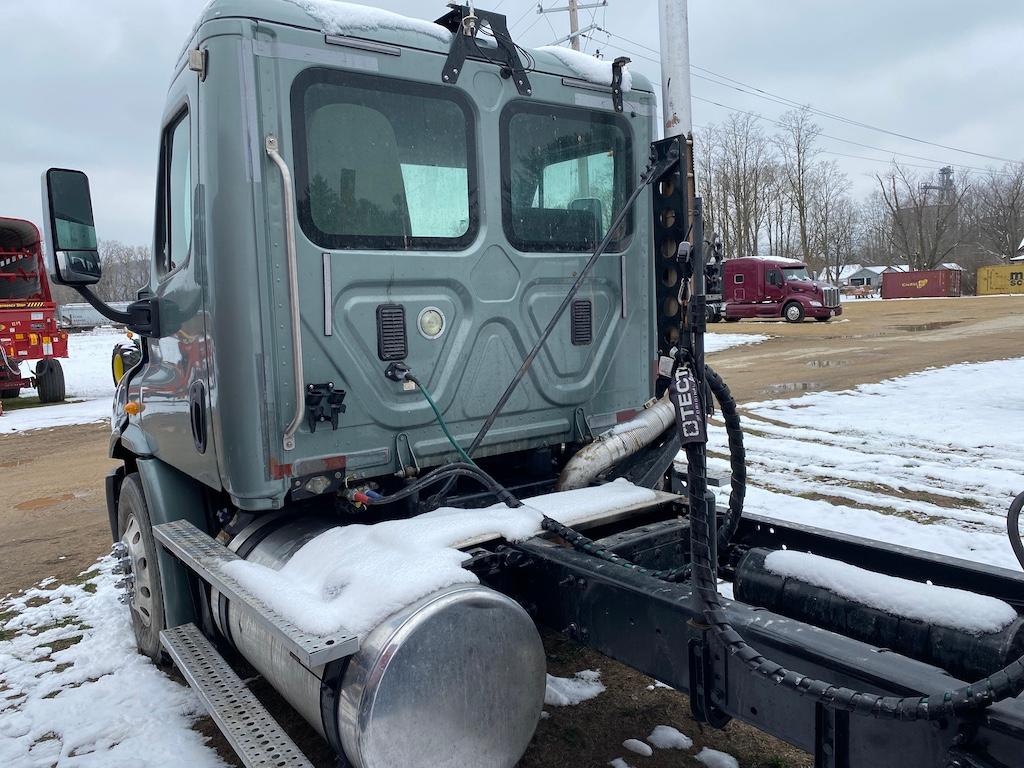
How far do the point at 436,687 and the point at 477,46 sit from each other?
2.60 meters

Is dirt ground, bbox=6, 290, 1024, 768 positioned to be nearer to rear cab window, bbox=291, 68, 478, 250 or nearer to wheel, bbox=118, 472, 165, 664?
wheel, bbox=118, 472, 165, 664

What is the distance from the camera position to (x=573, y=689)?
142 inches

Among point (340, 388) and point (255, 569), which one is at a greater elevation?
point (340, 388)

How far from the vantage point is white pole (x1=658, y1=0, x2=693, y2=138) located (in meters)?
5.16

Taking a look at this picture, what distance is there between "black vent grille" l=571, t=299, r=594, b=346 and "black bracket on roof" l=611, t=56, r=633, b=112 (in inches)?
38.8

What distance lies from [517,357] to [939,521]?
12.7ft

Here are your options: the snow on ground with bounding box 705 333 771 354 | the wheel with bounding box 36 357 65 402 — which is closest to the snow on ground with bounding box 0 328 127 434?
the wheel with bounding box 36 357 65 402

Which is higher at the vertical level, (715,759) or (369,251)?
(369,251)

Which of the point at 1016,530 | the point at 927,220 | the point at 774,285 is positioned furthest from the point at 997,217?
the point at 1016,530

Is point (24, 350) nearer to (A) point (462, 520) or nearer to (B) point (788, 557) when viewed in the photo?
(A) point (462, 520)

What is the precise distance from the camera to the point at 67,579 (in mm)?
5531

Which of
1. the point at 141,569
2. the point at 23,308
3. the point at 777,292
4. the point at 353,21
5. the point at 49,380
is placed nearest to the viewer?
the point at 353,21

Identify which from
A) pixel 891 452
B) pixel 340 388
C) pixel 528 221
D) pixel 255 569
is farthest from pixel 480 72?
pixel 891 452

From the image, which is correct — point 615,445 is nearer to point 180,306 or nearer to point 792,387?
point 180,306
